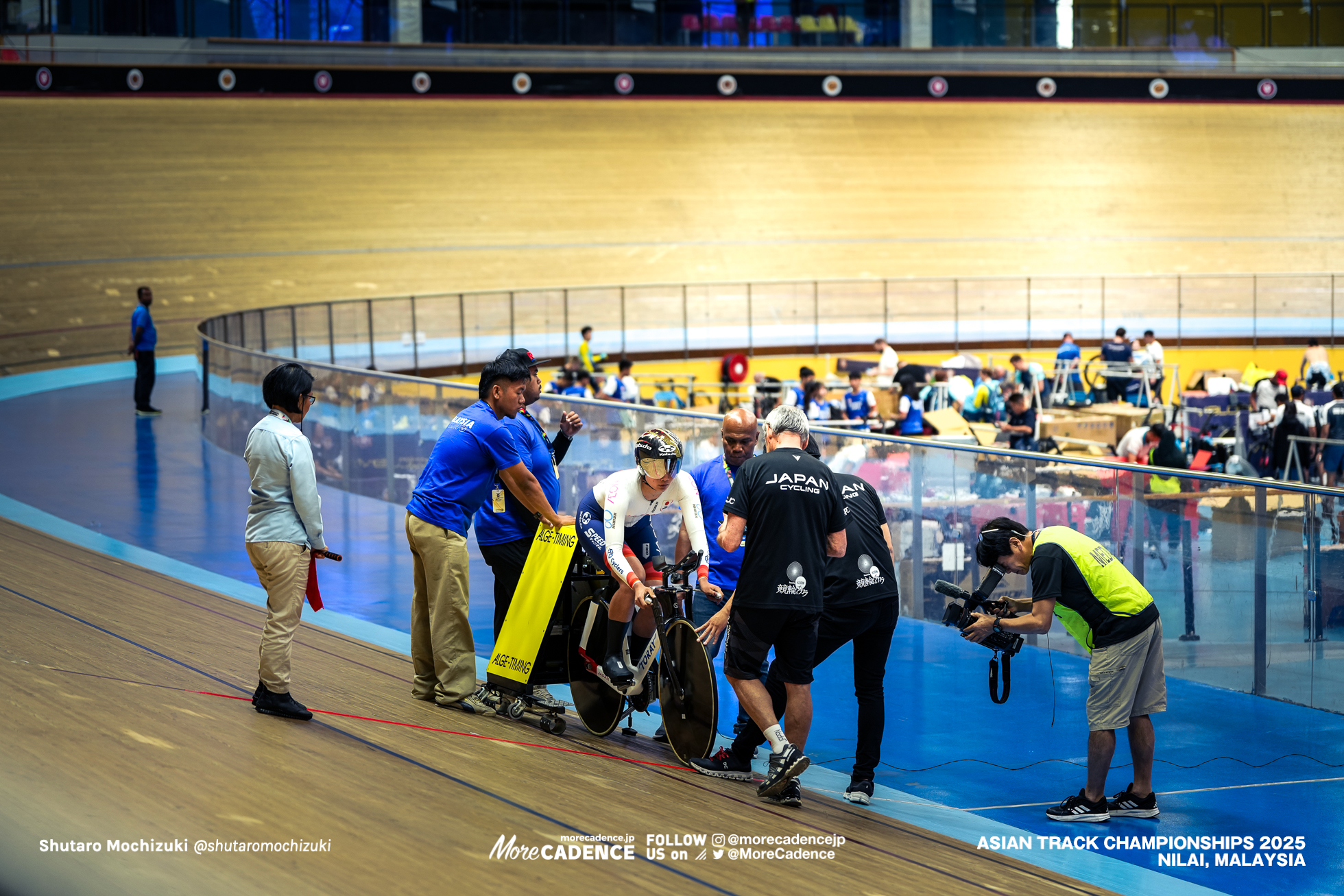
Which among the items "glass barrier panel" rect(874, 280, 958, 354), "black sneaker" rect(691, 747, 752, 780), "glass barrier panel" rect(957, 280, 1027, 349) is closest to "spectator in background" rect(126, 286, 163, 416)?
"black sneaker" rect(691, 747, 752, 780)

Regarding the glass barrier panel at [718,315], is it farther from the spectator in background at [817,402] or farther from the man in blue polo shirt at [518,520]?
the man in blue polo shirt at [518,520]

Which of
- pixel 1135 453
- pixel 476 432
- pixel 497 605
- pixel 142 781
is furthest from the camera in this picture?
pixel 1135 453

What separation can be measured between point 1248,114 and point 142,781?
28.2 m

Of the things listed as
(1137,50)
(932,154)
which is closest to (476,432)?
(932,154)

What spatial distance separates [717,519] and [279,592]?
1725 mm

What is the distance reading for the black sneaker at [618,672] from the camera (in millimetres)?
4914

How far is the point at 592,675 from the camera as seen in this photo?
5.13 metres

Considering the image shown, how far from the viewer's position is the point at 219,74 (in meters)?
22.5

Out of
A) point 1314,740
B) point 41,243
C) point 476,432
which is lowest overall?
point 1314,740

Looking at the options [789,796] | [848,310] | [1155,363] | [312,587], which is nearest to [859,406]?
[1155,363]

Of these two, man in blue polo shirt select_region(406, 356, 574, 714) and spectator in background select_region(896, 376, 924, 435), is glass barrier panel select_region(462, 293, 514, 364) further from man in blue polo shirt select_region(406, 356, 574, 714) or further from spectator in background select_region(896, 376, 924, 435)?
man in blue polo shirt select_region(406, 356, 574, 714)

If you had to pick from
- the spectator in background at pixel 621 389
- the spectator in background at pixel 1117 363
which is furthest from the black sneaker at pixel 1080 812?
the spectator in background at pixel 1117 363

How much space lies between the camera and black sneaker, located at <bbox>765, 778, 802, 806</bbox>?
430 centimetres

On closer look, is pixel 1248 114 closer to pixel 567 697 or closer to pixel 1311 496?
pixel 1311 496
